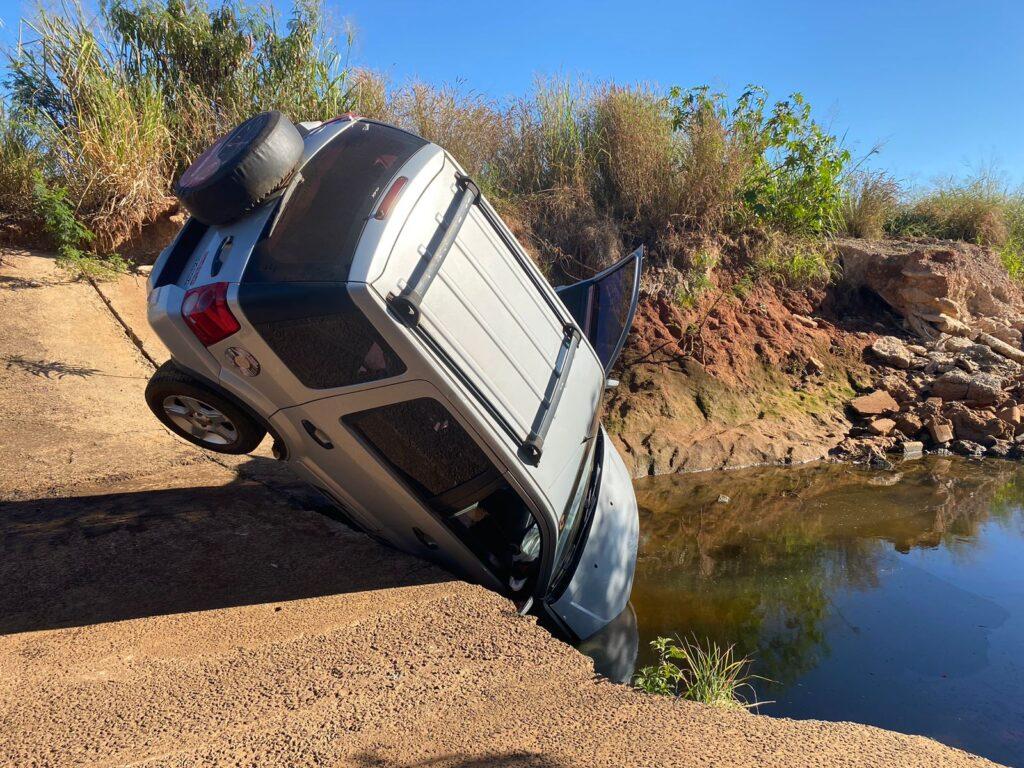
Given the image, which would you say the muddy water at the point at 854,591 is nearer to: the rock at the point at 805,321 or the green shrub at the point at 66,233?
the rock at the point at 805,321

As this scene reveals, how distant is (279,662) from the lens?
3.32m

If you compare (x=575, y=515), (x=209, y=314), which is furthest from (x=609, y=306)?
(x=209, y=314)

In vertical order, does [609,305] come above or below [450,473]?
above

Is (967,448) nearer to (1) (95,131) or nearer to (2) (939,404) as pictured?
(2) (939,404)

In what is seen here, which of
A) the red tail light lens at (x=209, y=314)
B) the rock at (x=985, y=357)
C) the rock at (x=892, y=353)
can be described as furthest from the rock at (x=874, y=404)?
the red tail light lens at (x=209, y=314)

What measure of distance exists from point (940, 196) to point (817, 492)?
9.45m

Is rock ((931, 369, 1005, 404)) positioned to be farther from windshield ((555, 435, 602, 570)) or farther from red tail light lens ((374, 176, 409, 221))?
red tail light lens ((374, 176, 409, 221))

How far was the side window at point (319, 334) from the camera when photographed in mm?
3168

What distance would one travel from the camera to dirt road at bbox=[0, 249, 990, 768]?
2.81 meters

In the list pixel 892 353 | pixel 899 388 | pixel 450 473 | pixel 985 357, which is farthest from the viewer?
pixel 892 353

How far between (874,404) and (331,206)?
28.3 feet

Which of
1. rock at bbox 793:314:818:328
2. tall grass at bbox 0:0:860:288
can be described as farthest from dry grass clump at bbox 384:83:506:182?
rock at bbox 793:314:818:328

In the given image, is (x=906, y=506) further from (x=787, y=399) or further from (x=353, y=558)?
(x=353, y=558)

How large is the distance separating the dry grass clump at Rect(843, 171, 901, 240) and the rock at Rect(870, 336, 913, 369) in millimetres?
2989
